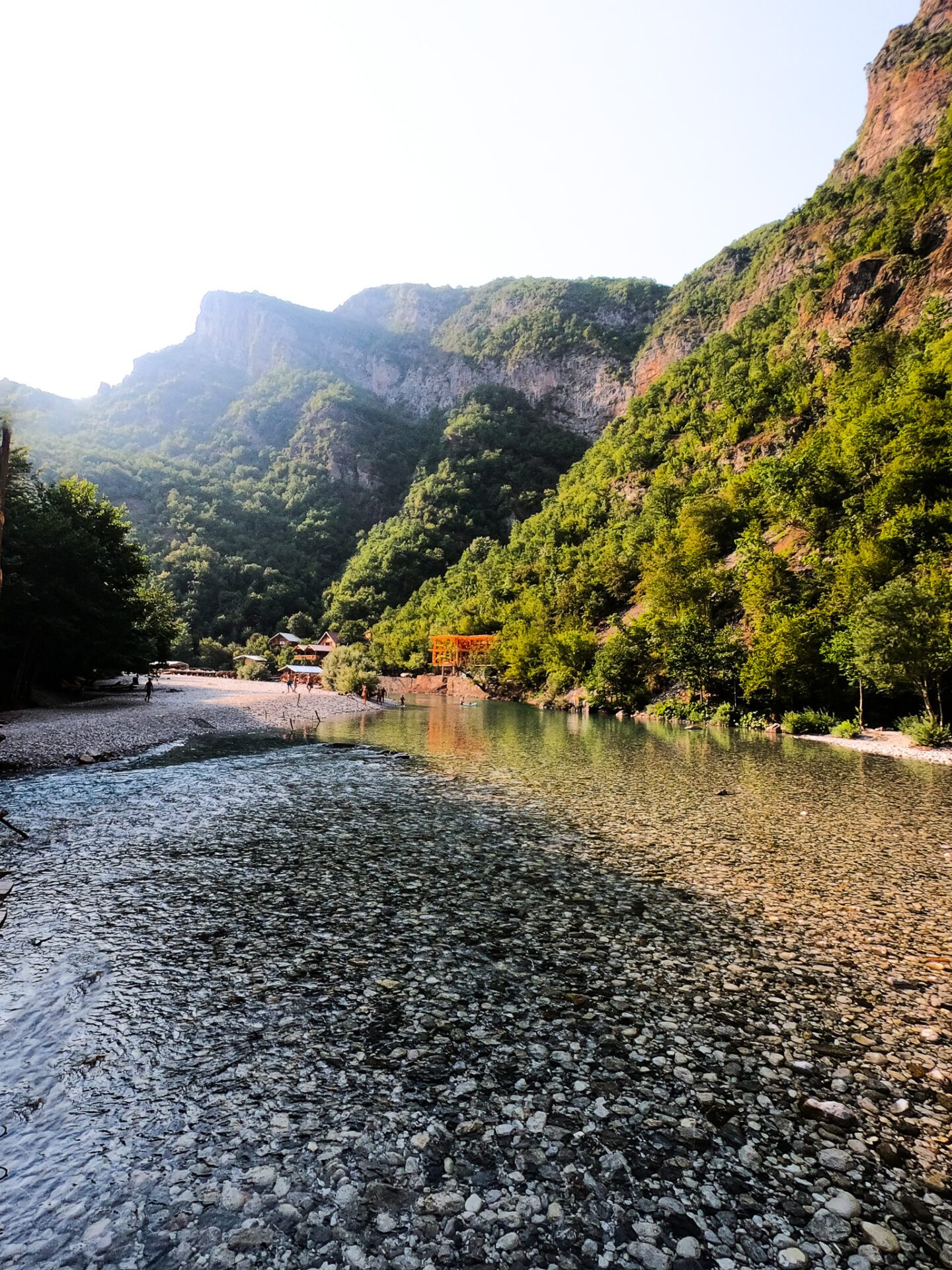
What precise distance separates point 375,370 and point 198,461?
244ft

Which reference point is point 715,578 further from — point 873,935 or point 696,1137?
point 696,1137

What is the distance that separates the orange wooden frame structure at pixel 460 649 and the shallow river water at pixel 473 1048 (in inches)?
2954

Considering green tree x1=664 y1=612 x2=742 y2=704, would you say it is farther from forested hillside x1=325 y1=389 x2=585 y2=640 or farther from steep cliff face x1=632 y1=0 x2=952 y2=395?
forested hillside x1=325 y1=389 x2=585 y2=640

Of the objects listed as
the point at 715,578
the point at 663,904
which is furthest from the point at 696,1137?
the point at 715,578

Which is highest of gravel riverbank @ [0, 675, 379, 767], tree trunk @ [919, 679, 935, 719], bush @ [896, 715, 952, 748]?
tree trunk @ [919, 679, 935, 719]

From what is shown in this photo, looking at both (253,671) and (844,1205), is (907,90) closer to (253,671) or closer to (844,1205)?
(253,671)

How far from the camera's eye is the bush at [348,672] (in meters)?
65.2

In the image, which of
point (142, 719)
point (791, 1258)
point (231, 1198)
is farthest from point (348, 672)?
point (791, 1258)

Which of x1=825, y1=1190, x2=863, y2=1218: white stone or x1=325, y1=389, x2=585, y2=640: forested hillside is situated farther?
x1=325, y1=389, x2=585, y2=640: forested hillside

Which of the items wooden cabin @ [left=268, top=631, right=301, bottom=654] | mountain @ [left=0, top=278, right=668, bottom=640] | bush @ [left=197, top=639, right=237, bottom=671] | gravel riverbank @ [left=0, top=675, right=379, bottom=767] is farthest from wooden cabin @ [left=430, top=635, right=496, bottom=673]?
bush @ [left=197, top=639, right=237, bottom=671]

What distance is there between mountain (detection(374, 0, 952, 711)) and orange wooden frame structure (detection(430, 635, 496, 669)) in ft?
16.2

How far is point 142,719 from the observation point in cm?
3086

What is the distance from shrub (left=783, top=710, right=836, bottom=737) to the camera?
3391 cm

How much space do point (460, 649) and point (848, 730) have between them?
66.6 meters
